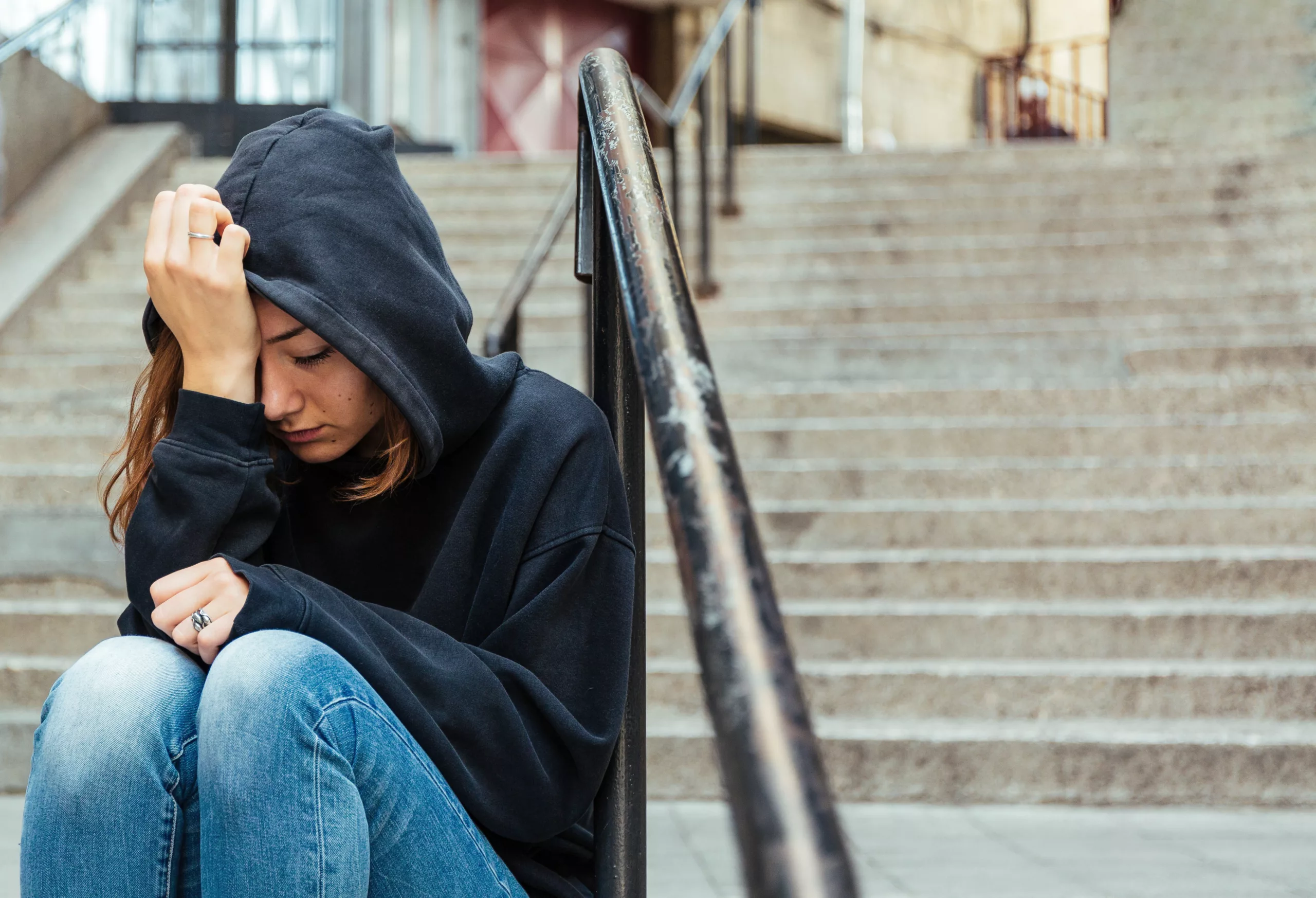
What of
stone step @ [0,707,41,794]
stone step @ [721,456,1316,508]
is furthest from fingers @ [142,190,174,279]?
stone step @ [721,456,1316,508]

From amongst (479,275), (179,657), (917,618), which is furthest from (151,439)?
(479,275)

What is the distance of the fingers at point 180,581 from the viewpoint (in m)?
1.02

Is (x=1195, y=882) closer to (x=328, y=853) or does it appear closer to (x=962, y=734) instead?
(x=962, y=734)

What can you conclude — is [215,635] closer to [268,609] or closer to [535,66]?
[268,609]

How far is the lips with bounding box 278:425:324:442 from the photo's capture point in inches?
45.8

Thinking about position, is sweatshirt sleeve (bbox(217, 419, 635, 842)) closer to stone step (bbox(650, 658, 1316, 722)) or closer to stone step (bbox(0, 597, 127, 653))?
stone step (bbox(650, 658, 1316, 722))

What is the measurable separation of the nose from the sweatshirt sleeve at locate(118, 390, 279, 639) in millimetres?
27

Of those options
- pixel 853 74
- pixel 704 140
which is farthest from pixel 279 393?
pixel 853 74

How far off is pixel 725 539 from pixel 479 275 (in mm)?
4429

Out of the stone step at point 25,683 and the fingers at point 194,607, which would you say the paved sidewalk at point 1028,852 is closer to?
the stone step at point 25,683

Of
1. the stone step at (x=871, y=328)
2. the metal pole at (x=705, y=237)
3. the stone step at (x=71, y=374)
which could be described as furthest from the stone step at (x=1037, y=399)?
the stone step at (x=71, y=374)

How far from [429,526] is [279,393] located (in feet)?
0.58

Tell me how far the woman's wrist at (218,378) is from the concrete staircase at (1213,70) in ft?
20.7

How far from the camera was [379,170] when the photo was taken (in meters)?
1.15
